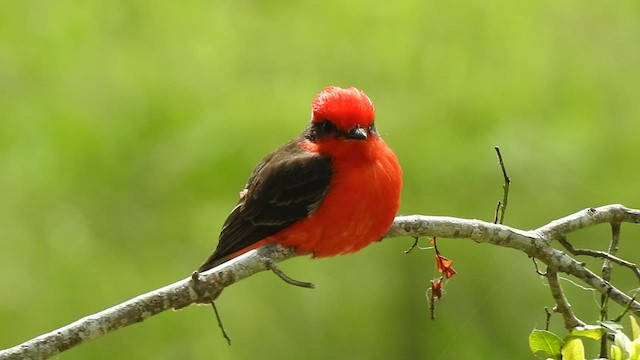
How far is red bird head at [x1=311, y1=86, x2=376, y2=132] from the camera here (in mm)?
2375

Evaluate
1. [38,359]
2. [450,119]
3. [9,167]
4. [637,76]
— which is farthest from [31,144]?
[637,76]

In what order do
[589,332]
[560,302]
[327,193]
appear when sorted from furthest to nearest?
[327,193] → [560,302] → [589,332]

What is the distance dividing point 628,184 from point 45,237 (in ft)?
7.32

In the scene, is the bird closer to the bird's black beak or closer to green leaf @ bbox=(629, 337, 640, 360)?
the bird's black beak

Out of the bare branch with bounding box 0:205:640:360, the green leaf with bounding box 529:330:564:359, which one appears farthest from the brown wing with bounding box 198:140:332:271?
the green leaf with bounding box 529:330:564:359

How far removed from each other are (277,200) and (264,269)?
0.47 m

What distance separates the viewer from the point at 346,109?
2.38 m

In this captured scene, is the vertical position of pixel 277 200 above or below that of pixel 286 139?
above

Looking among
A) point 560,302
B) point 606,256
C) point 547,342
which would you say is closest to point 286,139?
point 560,302

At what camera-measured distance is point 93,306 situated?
3.49 meters

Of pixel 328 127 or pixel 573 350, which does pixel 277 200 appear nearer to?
pixel 328 127

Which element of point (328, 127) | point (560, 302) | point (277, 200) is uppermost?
point (328, 127)

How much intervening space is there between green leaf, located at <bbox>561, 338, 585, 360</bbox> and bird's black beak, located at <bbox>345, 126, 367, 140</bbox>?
2.74 feet

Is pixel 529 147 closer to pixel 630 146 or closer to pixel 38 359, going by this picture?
pixel 630 146
